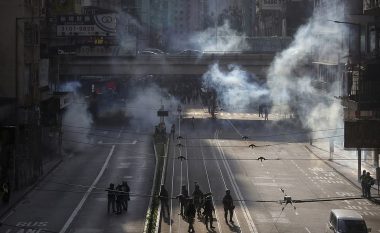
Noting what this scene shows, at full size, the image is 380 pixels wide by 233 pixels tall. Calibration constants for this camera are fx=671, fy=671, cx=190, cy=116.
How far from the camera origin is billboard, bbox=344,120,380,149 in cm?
2783

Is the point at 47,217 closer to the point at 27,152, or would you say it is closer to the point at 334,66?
the point at 27,152

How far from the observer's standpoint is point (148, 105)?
74562 millimetres

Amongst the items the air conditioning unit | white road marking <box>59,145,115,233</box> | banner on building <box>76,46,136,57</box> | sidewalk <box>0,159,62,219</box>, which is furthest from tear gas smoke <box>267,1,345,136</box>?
the air conditioning unit

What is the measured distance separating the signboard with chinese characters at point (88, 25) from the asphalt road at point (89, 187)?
780 cm

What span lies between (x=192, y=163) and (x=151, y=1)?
142098 millimetres

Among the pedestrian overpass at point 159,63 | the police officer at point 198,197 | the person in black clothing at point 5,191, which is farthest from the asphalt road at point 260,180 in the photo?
the pedestrian overpass at point 159,63

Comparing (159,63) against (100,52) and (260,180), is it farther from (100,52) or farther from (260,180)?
(260,180)

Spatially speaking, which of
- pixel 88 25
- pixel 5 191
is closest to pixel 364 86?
pixel 88 25

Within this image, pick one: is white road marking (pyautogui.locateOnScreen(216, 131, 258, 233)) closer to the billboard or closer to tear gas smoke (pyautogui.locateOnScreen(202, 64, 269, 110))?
the billboard

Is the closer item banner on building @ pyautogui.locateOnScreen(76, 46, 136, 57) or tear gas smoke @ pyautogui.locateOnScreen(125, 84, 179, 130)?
banner on building @ pyautogui.locateOnScreen(76, 46, 136, 57)

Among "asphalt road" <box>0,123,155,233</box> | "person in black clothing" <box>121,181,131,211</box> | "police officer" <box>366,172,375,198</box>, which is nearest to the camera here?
"asphalt road" <box>0,123,155,233</box>

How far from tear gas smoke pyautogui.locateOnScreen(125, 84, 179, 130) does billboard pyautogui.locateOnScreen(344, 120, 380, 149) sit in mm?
32354

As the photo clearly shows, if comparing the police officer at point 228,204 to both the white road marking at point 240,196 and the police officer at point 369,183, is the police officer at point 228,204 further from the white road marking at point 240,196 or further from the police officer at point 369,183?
the police officer at point 369,183

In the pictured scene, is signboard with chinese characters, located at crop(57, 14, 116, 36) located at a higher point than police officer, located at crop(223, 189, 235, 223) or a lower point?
higher
